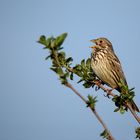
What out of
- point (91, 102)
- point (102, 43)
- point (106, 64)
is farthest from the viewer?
point (102, 43)

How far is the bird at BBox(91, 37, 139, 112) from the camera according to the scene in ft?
29.6

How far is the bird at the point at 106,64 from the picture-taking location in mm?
9029

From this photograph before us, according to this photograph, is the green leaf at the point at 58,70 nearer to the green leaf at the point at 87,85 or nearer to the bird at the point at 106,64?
the green leaf at the point at 87,85

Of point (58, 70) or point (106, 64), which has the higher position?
point (106, 64)

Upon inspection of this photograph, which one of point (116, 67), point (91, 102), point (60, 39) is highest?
point (116, 67)

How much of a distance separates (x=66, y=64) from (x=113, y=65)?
5840 mm

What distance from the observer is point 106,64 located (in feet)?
31.4

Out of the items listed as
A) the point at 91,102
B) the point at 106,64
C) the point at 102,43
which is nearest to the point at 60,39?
the point at 91,102

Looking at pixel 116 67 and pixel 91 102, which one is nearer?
pixel 91 102

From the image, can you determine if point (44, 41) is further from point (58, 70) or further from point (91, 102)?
point (91, 102)

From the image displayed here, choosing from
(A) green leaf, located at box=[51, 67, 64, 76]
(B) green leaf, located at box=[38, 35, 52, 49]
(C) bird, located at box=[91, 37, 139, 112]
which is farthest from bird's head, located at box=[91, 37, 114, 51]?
(A) green leaf, located at box=[51, 67, 64, 76]

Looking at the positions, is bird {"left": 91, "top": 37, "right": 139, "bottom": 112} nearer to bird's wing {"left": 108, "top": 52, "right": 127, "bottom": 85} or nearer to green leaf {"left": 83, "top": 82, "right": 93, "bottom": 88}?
bird's wing {"left": 108, "top": 52, "right": 127, "bottom": 85}

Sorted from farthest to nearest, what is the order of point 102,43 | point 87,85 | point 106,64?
1. point 102,43
2. point 106,64
3. point 87,85

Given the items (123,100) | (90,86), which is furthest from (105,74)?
(123,100)
